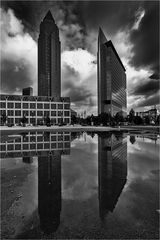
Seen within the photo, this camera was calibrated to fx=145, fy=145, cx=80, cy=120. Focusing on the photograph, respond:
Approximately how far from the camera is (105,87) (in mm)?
161875

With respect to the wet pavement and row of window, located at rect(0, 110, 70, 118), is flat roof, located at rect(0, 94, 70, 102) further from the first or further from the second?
the wet pavement

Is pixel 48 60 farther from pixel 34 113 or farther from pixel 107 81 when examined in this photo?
pixel 34 113

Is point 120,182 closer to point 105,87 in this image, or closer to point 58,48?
point 105,87

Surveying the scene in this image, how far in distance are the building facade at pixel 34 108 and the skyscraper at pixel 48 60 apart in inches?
3123

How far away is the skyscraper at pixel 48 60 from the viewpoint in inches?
7264

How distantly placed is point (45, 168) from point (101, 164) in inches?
134

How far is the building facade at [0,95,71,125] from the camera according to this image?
102688mm

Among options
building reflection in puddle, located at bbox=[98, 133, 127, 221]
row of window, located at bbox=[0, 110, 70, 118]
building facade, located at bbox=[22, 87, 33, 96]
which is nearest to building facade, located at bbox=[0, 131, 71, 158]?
building reflection in puddle, located at bbox=[98, 133, 127, 221]

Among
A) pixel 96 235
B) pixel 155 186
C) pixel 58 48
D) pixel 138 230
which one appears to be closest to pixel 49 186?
pixel 96 235

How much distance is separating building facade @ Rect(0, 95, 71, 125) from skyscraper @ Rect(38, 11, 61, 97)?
7932cm

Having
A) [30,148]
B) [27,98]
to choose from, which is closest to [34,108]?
[27,98]

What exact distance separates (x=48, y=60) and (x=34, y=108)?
101926 millimetres

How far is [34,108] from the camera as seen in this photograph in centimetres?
10912

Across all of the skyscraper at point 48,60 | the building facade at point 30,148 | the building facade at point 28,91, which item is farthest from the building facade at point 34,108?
the building facade at point 30,148
